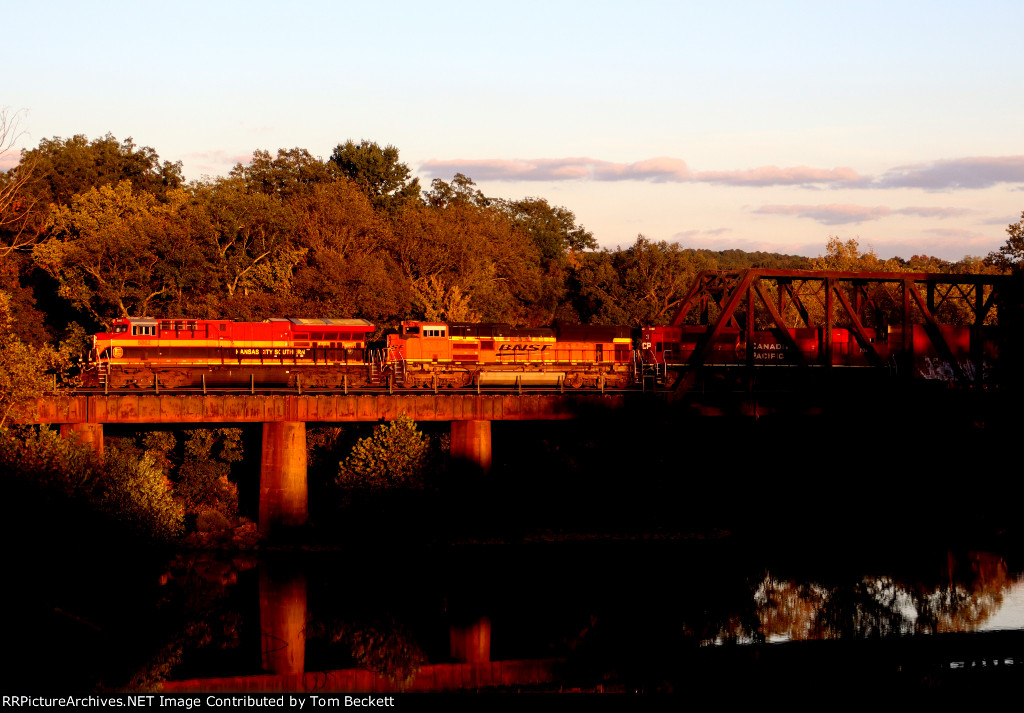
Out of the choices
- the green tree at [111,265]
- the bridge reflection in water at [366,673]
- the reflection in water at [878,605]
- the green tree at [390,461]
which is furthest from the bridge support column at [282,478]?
the green tree at [111,265]

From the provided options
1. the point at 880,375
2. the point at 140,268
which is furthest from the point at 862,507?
the point at 140,268

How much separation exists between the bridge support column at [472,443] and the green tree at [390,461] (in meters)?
1.49

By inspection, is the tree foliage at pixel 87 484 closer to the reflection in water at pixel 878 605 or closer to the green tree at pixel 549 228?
the reflection in water at pixel 878 605

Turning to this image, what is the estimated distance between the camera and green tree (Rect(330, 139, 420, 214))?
136 meters

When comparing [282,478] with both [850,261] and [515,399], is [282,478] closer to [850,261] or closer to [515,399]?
[515,399]

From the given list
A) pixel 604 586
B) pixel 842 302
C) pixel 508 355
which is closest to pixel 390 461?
pixel 604 586

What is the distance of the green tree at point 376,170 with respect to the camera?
445ft

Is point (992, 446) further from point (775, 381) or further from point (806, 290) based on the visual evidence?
point (806, 290)

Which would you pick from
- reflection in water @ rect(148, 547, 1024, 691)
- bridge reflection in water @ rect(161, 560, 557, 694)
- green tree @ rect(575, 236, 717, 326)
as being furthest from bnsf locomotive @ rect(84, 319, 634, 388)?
green tree @ rect(575, 236, 717, 326)

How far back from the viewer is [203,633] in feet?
120

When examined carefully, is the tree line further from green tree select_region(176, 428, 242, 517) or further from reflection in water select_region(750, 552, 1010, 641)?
reflection in water select_region(750, 552, 1010, 641)

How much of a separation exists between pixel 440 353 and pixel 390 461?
10616 millimetres

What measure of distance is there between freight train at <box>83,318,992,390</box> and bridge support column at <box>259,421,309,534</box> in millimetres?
5298

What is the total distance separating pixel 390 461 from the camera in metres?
48.8
